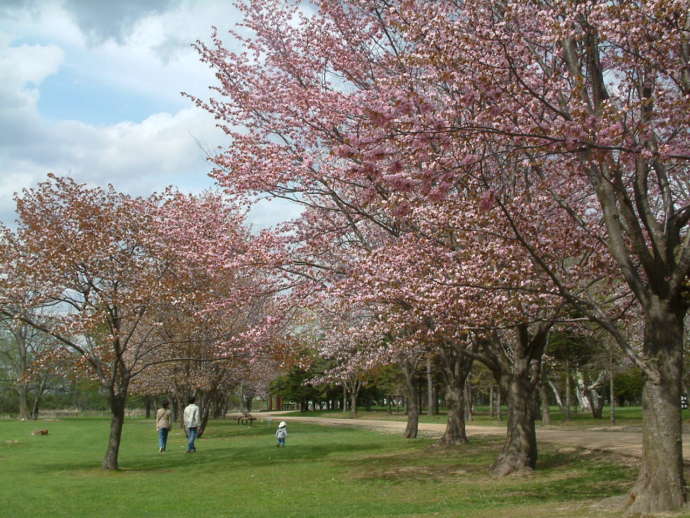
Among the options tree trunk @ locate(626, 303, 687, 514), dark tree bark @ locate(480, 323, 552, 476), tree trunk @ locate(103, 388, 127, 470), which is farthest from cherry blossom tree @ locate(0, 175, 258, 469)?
tree trunk @ locate(626, 303, 687, 514)

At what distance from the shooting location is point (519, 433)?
14.5m

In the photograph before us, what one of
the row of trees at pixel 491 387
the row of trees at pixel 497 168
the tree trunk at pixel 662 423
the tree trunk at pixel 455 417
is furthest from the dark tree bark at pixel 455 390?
the tree trunk at pixel 662 423

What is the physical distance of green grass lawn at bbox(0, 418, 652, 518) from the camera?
35.2ft

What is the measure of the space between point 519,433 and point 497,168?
6.33m

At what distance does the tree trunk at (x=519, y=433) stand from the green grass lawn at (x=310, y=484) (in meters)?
0.50

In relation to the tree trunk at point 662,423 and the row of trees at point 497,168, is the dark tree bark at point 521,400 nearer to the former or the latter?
the row of trees at point 497,168

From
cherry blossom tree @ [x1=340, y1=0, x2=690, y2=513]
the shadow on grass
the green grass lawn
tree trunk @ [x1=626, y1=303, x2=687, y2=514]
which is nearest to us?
cherry blossom tree @ [x1=340, y1=0, x2=690, y2=513]

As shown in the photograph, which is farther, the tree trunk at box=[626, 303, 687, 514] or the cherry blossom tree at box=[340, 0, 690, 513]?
the tree trunk at box=[626, 303, 687, 514]

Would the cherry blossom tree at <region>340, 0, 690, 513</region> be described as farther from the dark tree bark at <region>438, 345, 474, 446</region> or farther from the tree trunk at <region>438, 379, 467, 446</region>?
the tree trunk at <region>438, 379, 467, 446</region>

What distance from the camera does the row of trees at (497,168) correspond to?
8.11 meters

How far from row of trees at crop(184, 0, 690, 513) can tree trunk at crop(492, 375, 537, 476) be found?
0.11 feet

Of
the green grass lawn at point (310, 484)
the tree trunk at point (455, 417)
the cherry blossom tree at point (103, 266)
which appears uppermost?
the cherry blossom tree at point (103, 266)

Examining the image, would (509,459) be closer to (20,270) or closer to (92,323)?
(92,323)

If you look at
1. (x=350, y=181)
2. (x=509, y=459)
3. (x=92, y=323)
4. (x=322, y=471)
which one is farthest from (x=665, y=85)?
(x=92, y=323)
